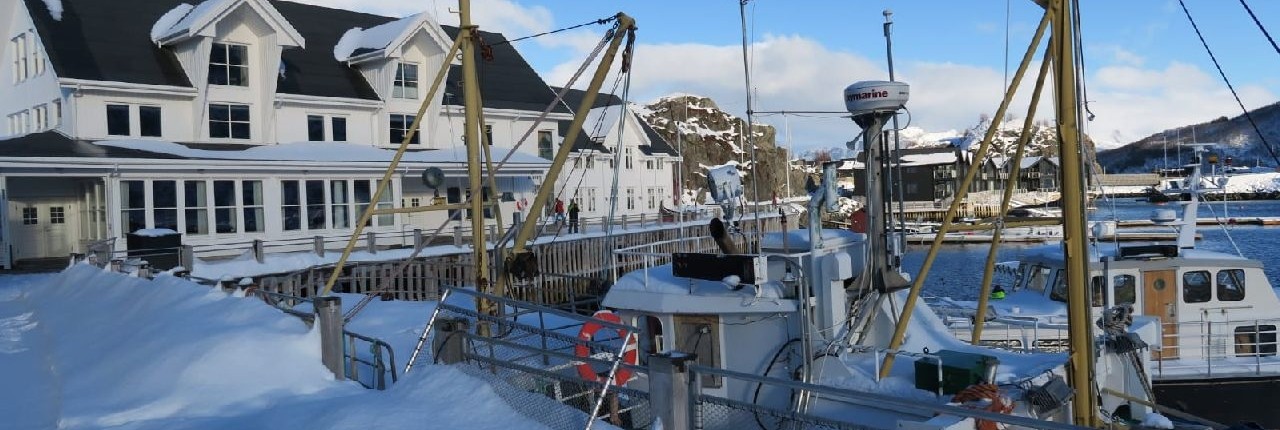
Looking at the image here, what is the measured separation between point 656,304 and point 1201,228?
73466 millimetres

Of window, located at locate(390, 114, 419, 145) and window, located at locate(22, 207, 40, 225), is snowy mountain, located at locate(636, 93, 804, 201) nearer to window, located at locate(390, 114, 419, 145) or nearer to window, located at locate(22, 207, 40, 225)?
window, located at locate(390, 114, 419, 145)

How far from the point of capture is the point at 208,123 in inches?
1235

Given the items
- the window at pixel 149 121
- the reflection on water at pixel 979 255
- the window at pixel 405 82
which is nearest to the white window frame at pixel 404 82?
the window at pixel 405 82

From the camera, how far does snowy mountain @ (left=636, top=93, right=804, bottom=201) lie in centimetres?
10781

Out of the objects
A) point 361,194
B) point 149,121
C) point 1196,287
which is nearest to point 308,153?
point 361,194

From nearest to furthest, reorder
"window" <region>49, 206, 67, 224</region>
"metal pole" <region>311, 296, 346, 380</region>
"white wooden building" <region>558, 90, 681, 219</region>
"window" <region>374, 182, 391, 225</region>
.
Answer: "metal pole" <region>311, 296, 346, 380</region> < "window" <region>49, 206, 67, 224</region> < "window" <region>374, 182, 391, 225</region> < "white wooden building" <region>558, 90, 681, 219</region>

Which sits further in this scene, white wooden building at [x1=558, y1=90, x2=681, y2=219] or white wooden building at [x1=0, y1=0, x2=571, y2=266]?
white wooden building at [x1=558, y1=90, x2=681, y2=219]

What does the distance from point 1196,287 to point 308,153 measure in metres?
25.9

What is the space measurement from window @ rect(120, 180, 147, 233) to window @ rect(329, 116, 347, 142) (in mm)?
9444

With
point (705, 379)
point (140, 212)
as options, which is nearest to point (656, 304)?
point (705, 379)

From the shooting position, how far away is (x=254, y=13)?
31875 millimetres

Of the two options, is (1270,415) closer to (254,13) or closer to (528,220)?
(528,220)

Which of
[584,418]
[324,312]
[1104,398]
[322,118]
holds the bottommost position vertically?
[1104,398]

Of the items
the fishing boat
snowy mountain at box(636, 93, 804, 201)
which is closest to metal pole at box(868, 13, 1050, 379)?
the fishing boat
